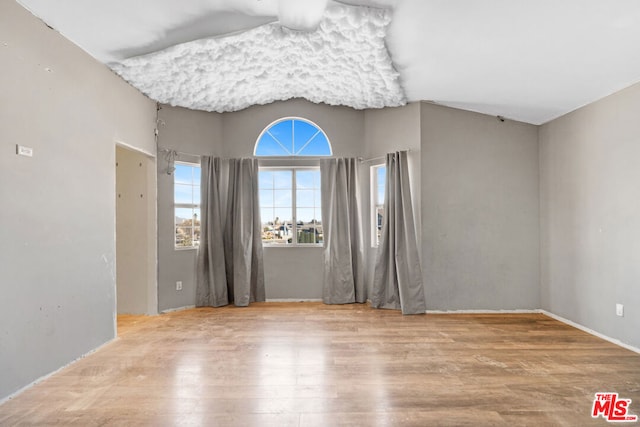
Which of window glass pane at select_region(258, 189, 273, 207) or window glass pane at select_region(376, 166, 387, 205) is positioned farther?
window glass pane at select_region(258, 189, 273, 207)

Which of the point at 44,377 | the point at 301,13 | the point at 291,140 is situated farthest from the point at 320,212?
the point at 44,377

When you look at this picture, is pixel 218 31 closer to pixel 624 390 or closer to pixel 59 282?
pixel 59 282

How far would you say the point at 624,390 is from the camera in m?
2.51

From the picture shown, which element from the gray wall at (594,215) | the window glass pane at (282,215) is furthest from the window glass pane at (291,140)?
the gray wall at (594,215)

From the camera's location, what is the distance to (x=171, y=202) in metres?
4.82

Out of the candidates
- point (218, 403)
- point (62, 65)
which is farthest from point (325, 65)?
point (218, 403)

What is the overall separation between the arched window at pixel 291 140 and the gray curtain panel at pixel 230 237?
0.38 meters

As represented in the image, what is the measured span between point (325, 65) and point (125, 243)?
3.29 m

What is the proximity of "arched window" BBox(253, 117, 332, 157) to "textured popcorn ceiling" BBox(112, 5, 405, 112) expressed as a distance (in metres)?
0.47

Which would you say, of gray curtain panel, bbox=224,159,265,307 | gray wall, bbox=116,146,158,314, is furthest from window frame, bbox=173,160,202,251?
gray curtain panel, bbox=224,159,265,307

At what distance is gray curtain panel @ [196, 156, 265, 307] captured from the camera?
16.5ft

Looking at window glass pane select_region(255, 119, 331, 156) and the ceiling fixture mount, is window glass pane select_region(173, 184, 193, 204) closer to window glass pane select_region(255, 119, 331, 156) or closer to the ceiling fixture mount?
window glass pane select_region(255, 119, 331, 156)

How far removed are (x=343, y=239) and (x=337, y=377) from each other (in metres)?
2.57

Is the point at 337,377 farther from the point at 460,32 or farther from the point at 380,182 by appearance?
the point at 380,182
